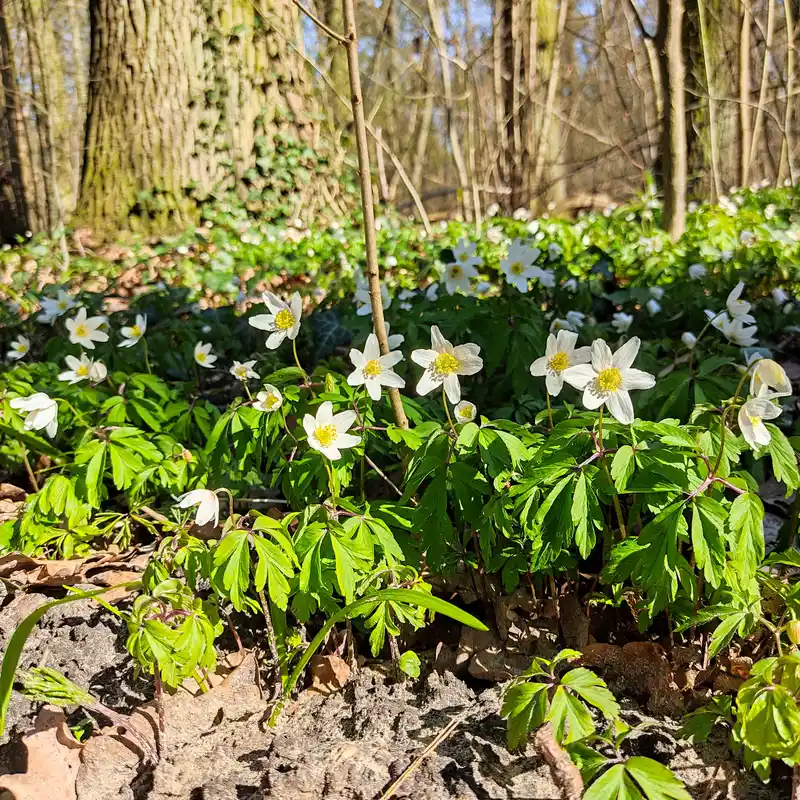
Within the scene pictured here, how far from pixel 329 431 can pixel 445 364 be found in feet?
1.12

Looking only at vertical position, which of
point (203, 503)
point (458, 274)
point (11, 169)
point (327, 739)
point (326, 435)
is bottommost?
point (327, 739)

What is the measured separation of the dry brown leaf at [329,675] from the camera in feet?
5.68

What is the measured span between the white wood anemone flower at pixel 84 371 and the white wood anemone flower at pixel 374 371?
1.02m

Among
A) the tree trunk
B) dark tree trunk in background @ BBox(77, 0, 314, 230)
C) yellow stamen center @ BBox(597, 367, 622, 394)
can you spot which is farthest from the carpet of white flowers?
dark tree trunk in background @ BBox(77, 0, 314, 230)

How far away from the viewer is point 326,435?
166cm

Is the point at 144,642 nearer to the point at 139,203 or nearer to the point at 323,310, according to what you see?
the point at 323,310

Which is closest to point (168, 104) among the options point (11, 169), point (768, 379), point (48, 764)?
point (11, 169)

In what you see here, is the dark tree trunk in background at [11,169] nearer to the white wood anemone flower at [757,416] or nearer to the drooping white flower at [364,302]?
the drooping white flower at [364,302]

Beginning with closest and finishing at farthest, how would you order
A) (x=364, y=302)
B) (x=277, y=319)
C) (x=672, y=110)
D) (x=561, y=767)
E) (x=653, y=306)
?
(x=561, y=767), (x=277, y=319), (x=364, y=302), (x=653, y=306), (x=672, y=110)

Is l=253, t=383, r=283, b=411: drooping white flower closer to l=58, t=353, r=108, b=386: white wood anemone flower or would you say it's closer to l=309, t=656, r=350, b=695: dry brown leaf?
l=309, t=656, r=350, b=695: dry brown leaf

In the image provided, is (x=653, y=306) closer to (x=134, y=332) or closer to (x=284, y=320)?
(x=284, y=320)

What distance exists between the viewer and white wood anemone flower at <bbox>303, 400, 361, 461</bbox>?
64.5 inches

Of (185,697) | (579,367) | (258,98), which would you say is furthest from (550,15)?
(185,697)

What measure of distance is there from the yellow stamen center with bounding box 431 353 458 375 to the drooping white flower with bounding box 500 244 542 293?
0.91m
